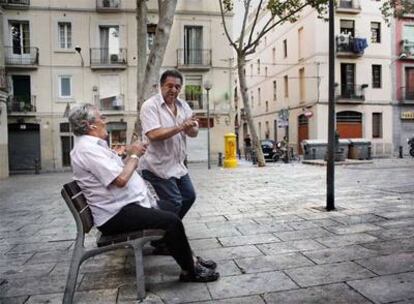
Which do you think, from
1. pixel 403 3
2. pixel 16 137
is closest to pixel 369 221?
pixel 403 3

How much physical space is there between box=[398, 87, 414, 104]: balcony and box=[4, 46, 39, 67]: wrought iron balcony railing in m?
25.1

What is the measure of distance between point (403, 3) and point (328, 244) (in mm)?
17529

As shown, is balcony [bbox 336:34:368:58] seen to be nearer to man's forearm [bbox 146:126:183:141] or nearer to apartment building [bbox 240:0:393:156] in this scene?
apartment building [bbox 240:0:393:156]

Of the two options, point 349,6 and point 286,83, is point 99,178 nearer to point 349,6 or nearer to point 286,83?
point 349,6

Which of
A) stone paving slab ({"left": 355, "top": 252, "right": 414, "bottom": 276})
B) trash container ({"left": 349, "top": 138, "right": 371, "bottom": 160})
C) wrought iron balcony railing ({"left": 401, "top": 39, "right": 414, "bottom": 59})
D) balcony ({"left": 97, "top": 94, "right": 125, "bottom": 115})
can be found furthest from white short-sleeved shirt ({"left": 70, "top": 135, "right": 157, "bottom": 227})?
wrought iron balcony railing ({"left": 401, "top": 39, "right": 414, "bottom": 59})

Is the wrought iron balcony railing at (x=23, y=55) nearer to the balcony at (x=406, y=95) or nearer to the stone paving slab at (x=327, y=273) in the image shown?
the balcony at (x=406, y=95)

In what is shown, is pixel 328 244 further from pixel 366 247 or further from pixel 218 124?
pixel 218 124

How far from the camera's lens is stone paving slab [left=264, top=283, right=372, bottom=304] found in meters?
3.01

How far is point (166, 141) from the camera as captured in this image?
3.88 metres

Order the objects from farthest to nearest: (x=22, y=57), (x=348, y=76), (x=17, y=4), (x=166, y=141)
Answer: (x=348, y=76) → (x=22, y=57) → (x=17, y=4) → (x=166, y=141)

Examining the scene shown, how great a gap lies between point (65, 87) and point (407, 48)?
24.2m

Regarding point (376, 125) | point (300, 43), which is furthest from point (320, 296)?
point (300, 43)

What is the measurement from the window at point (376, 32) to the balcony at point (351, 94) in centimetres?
370

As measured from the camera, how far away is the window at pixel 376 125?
3216cm
